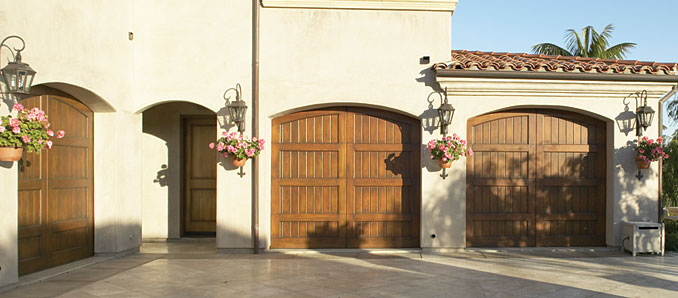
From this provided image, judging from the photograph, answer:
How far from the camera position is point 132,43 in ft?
28.4

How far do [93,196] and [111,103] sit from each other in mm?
1548

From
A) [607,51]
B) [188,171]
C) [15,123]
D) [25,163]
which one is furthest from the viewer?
[607,51]

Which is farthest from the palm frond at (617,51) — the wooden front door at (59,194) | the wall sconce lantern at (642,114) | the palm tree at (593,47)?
the wooden front door at (59,194)

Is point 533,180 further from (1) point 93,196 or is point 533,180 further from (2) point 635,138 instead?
(1) point 93,196

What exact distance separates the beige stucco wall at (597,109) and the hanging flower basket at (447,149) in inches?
12.6

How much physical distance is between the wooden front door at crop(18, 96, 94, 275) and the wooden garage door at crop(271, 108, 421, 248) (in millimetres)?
2995

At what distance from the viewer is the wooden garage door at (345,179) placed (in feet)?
29.1

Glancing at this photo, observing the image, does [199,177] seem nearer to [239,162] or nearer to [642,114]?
[239,162]

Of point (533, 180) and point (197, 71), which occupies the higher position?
point (197, 71)

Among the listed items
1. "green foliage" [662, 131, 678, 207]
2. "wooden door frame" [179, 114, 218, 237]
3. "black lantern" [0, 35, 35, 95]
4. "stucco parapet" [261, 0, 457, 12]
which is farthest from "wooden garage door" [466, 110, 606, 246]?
"green foliage" [662, 131, 678, 207]

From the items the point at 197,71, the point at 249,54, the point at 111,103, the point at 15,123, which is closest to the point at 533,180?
the point at 249,54

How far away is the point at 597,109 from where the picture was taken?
8750mm

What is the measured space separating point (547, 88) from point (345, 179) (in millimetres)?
3782

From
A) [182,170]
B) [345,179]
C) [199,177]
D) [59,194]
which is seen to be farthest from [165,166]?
[345,179]
